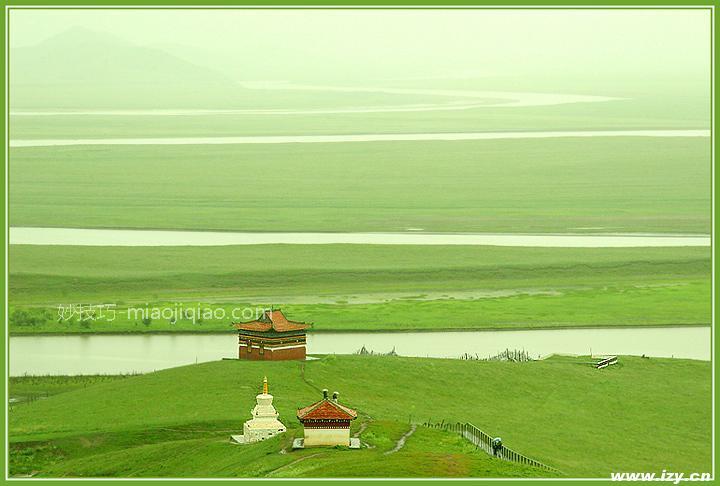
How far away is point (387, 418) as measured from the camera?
153 ft

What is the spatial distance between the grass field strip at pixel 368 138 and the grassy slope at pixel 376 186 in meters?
5.29

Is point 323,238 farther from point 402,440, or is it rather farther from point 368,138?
point 368,138

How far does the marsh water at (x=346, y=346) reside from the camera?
6384cm

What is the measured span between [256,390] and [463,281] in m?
42.5

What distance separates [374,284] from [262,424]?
47426 mm

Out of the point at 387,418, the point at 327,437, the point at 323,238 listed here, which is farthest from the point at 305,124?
the point at 327,437

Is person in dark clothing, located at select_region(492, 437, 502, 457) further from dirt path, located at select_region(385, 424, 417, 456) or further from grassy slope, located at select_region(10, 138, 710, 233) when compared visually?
grassy slope, located at select_region(10, 138, 710, 233)

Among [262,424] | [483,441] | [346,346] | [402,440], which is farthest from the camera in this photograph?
[346,346]

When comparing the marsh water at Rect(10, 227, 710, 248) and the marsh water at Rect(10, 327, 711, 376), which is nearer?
the marsh water at Rect(10, 327, 711, 376)

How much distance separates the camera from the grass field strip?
16838 centimetres

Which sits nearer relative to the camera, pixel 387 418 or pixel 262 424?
pixel 262 424

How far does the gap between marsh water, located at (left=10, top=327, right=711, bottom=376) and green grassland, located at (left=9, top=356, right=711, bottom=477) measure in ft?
24.9

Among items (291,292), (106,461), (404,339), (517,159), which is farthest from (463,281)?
(517,159)

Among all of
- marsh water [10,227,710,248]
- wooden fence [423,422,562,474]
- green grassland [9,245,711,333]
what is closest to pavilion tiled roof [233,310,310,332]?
wooden fence [423,422,562,474]
